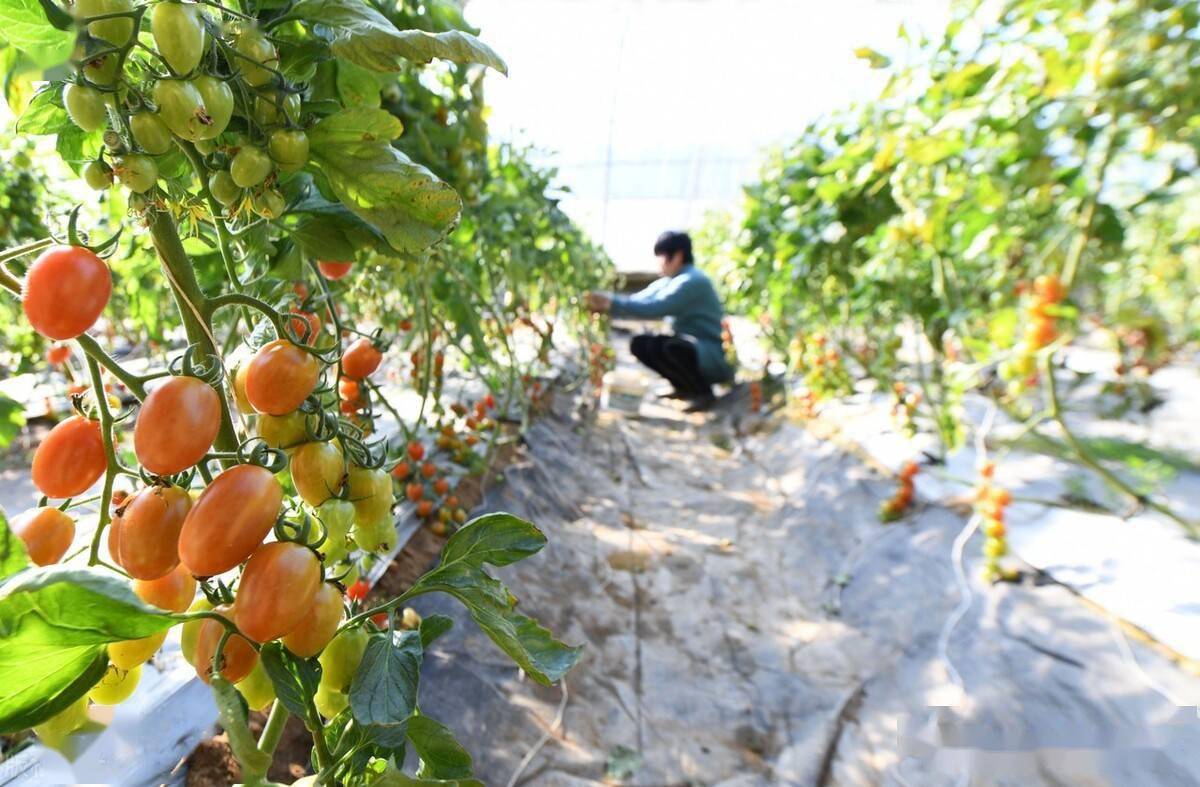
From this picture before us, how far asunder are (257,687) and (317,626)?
90 mm

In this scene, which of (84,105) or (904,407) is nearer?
(84,105)

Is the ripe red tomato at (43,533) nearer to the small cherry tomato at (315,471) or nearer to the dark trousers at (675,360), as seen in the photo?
the small cherry tomato at (315,471)

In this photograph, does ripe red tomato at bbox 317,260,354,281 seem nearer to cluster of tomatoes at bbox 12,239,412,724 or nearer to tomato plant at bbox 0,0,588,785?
tomato plant at bbox 0,0,588,785

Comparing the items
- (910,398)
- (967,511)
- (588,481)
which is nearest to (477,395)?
(588,481)

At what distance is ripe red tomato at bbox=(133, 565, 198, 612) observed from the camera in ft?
1.20

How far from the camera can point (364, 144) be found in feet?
1.40

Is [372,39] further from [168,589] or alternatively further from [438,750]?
[438,750]

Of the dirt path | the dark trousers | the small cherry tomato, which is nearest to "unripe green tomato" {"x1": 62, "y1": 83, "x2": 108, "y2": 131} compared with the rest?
the small cherry tomato

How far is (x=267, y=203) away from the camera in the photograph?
40cm

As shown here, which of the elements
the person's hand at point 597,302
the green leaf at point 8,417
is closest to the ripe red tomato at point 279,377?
the green leaf at point 8,417

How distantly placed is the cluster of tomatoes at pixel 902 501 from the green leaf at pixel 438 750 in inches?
78.3

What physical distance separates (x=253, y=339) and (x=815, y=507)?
7.75 ft

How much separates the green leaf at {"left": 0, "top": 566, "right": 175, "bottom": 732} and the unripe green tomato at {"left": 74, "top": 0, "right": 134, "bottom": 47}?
256mm

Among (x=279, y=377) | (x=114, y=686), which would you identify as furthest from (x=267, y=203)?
(x=114, y=686)
